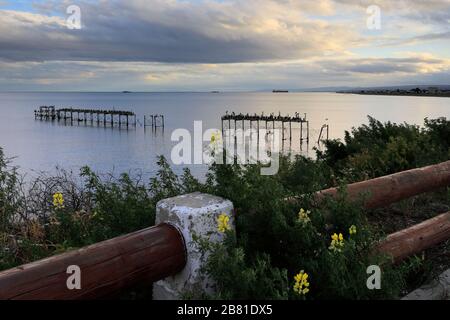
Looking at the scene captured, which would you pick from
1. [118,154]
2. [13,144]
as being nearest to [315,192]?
[118,154]

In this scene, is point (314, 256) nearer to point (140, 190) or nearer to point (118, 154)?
point (140, 190)

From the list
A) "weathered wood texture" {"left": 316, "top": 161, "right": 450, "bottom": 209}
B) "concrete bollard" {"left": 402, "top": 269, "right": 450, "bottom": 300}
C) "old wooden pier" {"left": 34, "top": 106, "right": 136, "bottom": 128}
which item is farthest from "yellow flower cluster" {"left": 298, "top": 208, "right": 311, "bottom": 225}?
"old wooden pier" {"left": 34, "top": 106, "right": 136, "bottom": 128}

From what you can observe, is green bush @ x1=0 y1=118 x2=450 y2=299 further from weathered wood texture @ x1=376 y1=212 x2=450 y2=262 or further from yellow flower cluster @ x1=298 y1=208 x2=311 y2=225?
weathered wood texture @ x1=376 y1=212 x2=450 y2=262

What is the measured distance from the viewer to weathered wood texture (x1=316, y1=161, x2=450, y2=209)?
13.1ft

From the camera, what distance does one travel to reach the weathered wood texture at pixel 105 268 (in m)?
2.13

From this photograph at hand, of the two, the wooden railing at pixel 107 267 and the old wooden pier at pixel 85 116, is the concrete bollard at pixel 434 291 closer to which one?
the wooden railing at pixel 107 267

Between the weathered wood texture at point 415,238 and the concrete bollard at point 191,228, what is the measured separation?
1.52 meters

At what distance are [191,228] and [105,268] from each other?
2.03 feet

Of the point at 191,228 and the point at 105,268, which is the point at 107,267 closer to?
the point at 105,268

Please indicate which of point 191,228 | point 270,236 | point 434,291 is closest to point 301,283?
point 270,236

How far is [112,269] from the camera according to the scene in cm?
241

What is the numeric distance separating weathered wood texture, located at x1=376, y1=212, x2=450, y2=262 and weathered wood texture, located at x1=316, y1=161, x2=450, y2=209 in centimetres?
35

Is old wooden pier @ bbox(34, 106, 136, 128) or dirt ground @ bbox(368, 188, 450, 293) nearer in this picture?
dirt ground @ bbox(368, 188, 450, 293)

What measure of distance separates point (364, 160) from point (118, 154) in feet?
129
